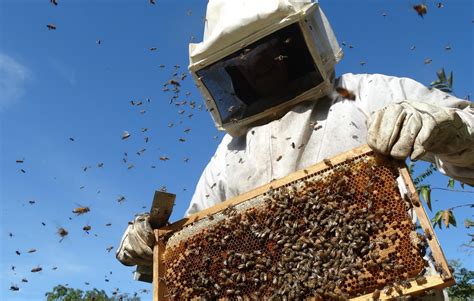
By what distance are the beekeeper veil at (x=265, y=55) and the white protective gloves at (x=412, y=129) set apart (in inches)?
53.3

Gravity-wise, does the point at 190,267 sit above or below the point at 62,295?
below

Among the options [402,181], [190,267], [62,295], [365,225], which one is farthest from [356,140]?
[62,295]

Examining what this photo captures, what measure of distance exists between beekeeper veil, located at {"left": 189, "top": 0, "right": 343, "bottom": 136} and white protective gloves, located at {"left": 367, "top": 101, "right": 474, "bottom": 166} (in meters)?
1.35

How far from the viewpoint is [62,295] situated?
30.4m

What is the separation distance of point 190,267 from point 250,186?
99 centimetres

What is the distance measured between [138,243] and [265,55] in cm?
230

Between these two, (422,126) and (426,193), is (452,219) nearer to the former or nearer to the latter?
(426,193)

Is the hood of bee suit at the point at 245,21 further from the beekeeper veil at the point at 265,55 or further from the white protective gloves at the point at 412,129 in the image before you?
the white protective gloves at the point at 412,129

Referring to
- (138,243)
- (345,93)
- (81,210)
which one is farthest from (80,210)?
(345,93)

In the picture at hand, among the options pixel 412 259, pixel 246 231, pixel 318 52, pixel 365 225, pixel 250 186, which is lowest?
pixel 412 259

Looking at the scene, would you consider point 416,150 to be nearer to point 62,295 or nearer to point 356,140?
point 356,140

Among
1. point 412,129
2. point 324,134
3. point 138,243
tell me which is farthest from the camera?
point 138,243

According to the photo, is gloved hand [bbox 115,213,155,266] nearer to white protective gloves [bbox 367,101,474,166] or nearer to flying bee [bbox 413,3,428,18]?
white protective gloves [bbox 367,101,474,166]

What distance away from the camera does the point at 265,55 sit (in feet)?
15.2
